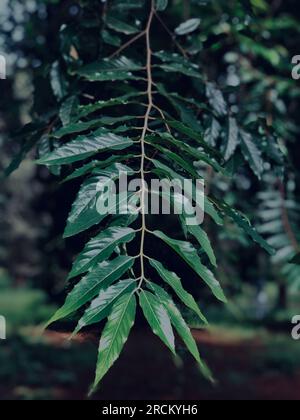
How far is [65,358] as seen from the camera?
27.9 feet

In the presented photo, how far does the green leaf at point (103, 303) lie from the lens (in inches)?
34.0

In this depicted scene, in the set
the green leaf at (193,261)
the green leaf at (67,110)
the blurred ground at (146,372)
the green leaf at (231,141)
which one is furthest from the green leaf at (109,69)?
the blurred ground at (146,372)

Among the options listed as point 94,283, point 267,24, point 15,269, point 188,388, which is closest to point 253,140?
point 94,283

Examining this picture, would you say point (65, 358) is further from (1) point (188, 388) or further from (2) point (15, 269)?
(2) point (15, 269)

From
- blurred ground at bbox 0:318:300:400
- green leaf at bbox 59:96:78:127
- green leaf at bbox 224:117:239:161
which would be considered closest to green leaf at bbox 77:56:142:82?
green leaf at bbox 59:96:78:127

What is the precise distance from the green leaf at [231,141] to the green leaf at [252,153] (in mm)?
21

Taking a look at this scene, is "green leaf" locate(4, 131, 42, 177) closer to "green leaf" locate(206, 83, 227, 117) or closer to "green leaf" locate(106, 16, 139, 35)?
"green leaf" locate(106, 16, 139, 35)

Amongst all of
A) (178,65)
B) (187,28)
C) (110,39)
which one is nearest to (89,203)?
(178,65)

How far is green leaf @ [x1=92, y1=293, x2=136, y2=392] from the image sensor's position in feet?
2.71

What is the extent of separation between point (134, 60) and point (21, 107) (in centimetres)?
245

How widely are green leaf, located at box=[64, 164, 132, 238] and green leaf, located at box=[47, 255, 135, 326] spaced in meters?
0.07

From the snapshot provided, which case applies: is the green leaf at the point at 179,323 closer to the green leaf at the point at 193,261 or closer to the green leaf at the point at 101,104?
the green leaf at the point at 193,261

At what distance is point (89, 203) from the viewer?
0.95 m

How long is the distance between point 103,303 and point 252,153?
0.74 metres
